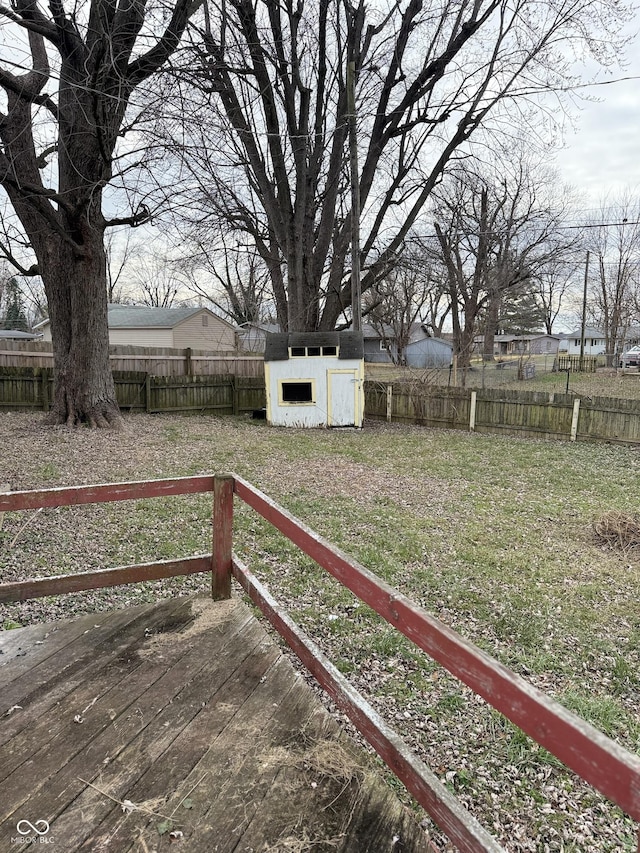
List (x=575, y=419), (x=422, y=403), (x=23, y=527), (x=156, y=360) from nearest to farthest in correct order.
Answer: (x=23, y=527), (x=575, y=419), (x=422, y=403), (x=156, y=360)

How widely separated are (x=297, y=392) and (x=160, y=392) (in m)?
3.98

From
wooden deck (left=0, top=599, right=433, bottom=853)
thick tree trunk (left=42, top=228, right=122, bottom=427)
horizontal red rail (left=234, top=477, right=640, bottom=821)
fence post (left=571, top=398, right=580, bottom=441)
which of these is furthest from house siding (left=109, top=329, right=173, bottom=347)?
horizontal red rail (left=234, top=477, right=640, bottom=821)

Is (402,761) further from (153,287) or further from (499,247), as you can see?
(153,287)

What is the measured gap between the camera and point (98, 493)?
273 centimetres

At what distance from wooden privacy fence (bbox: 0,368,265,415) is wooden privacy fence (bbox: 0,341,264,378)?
1174 mm

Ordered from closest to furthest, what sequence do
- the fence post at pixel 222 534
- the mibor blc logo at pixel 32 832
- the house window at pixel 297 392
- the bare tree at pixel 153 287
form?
the mibor blc logo at pixel 32 832 → the fence post at pixel 222 534 → the house window at pixel 297 392 → the bare tree at pixel 153 287

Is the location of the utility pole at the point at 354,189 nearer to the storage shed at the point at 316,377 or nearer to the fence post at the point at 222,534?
the storage shed at the point at 316,377

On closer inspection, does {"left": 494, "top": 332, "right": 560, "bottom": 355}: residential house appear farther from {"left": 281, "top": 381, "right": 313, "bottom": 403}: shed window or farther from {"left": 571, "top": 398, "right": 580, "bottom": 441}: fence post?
{"left": 281, "top": 381, "right": 313, "bottom": 403}: shed window

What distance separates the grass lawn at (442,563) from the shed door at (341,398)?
2.95 meters

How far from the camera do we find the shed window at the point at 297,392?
12703mm

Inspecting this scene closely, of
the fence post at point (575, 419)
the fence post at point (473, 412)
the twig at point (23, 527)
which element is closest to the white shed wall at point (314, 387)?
the fence post at point (473, 412)

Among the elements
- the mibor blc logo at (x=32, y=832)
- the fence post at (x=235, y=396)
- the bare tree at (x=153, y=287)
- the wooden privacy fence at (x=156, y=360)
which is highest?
the bare tree at (x=153, y=287)

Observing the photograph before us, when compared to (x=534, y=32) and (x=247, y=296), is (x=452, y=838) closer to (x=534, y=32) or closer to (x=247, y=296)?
(x=534, y=32)

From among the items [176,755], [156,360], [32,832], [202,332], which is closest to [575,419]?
[176,755]
